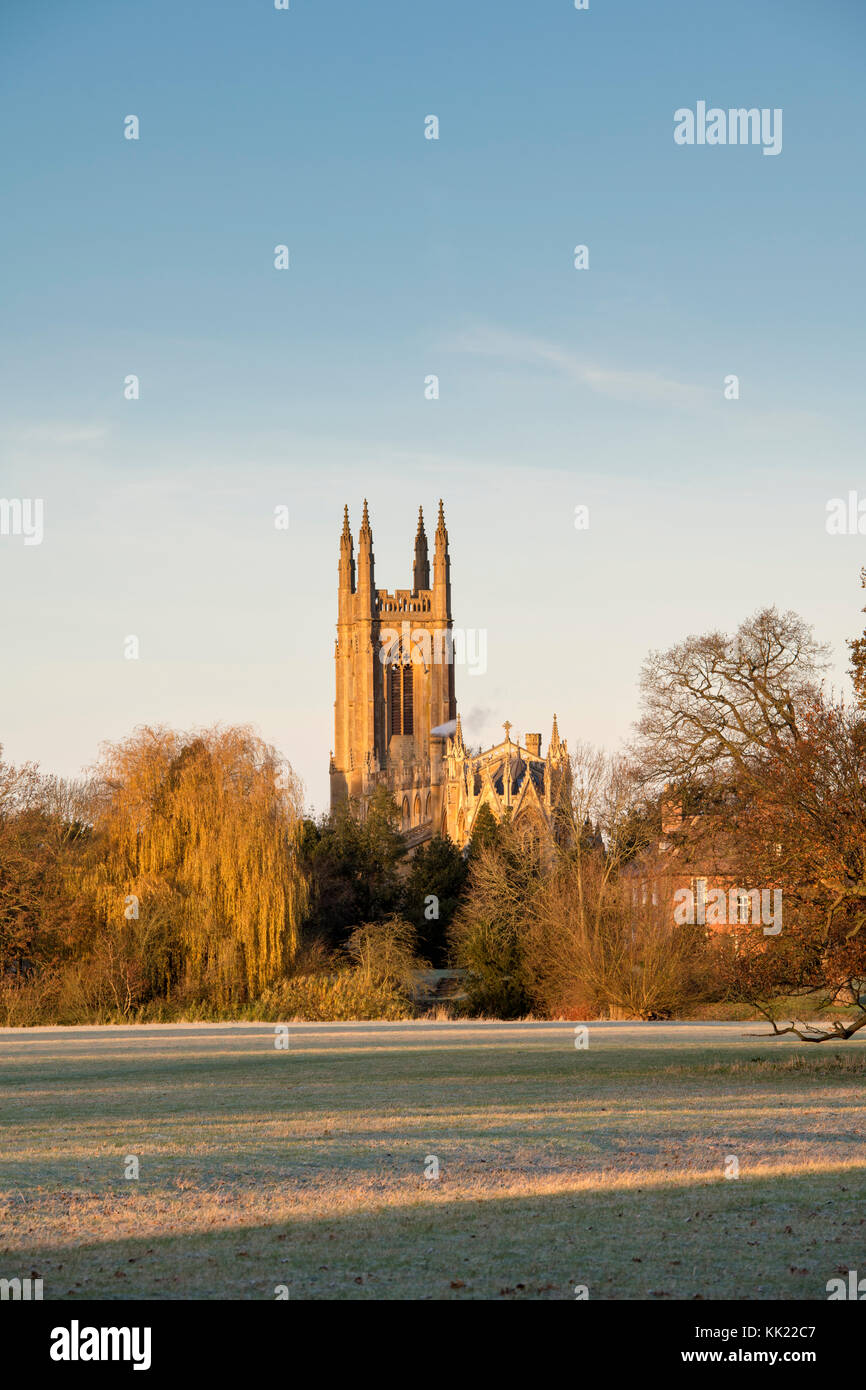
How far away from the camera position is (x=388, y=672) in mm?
130875

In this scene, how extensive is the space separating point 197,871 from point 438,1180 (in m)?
27.8

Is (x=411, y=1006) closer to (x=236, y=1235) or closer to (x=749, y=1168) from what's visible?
(x=749, y=1168)

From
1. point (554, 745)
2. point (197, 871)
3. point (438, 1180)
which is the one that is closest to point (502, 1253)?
point (438, 1180)

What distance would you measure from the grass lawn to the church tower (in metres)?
103

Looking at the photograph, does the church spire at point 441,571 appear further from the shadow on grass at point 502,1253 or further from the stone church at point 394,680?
the shadow on grass at point 502,1253

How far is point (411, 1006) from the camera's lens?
1558 inches

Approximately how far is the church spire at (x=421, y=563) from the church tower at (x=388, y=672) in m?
1.70

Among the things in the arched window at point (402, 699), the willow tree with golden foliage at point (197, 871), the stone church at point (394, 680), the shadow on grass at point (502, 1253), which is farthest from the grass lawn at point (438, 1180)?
the arched window at point (402, 699)

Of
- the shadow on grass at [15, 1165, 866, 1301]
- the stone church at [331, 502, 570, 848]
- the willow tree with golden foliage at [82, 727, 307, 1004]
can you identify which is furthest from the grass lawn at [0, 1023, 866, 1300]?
the stone church at [331, 502, 570, 848]

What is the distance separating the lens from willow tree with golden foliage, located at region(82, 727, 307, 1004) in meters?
38.3

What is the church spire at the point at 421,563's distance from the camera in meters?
134

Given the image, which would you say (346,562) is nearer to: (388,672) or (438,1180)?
(388,672)
